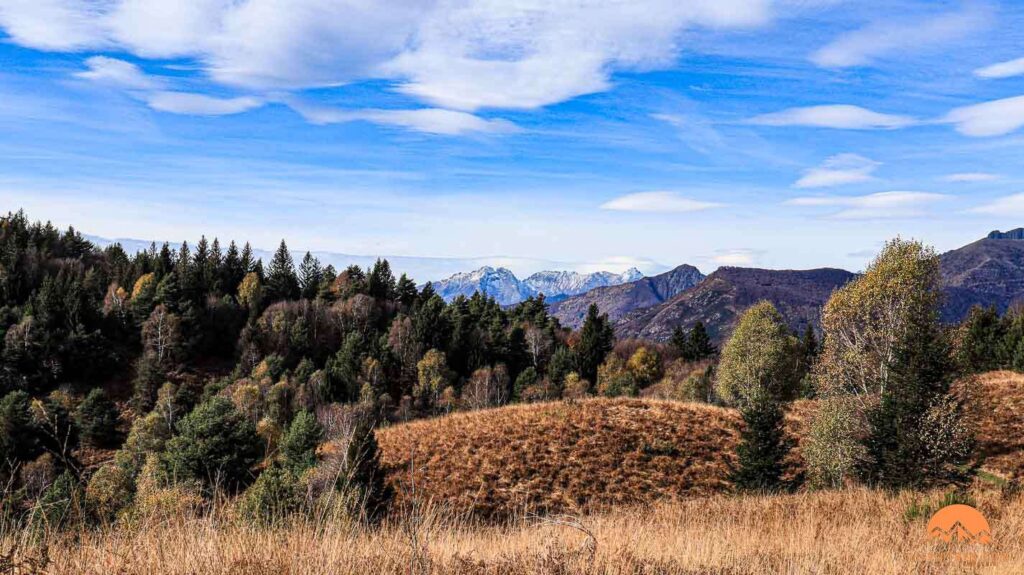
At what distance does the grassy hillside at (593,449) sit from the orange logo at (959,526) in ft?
54.2

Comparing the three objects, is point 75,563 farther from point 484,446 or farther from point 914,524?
point 484,446

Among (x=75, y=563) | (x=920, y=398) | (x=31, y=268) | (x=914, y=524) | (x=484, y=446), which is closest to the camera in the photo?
(x=75, y=563)

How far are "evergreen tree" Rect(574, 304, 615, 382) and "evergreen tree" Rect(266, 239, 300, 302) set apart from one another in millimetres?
51615

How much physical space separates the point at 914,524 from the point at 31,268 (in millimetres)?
118023

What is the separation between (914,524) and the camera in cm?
830

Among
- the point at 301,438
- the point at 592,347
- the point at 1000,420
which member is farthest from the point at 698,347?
the point at 301,438

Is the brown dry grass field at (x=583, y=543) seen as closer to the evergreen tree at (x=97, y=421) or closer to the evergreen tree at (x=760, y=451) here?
the evergreen tree at (x=760, y=451)

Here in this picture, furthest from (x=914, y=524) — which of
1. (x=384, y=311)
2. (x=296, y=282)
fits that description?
(x=296, y=282)

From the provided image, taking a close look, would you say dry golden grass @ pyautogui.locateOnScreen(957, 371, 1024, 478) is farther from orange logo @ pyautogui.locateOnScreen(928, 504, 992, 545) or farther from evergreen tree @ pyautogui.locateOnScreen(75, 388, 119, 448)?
evergreen tree @ pyautogui.locateOnScreen(75, 388, 119, 448)

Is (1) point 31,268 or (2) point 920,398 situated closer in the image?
(2) point 920,398

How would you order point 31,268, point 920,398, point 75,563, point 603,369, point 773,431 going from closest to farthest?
1. point 75,563
2. point 920,398
3. point 773,431
4. point 603,369
5. point 31,268

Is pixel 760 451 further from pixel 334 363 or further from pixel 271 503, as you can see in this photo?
pixel 334 363

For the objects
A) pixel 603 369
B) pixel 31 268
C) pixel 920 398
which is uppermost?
pixel 31 268

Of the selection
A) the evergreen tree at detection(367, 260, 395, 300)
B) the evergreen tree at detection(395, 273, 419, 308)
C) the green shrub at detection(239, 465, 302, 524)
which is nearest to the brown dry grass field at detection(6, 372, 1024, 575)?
the green shrub at detection(239, 465, 302, 524)
